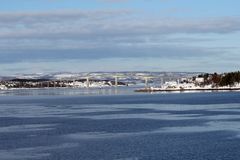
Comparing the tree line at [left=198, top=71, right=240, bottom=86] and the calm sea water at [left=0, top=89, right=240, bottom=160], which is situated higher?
the tree line at [left=198, top=71, right=240, bottom=86]

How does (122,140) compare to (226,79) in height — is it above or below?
below

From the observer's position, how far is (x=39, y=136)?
35.7m

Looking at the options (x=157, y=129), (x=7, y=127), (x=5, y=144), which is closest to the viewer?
(x=5, y=144)

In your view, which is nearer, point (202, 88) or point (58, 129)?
point (58, 129)

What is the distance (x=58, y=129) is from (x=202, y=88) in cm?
14149

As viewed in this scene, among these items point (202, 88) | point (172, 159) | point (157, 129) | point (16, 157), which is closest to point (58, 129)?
point (157, 129)

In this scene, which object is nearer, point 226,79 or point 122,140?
point 122,140

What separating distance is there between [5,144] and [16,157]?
16.7ft

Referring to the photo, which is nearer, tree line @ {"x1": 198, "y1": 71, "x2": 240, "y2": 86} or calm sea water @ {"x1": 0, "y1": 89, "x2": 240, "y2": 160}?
calm sea water @ {"x1": 0, "y1": 89, "x2": 240, "y2": 160}

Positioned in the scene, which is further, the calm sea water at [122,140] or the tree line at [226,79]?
the tree line at [226,79]

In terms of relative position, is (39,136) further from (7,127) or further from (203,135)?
(203,135)

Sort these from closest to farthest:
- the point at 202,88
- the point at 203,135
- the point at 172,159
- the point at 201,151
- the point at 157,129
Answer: the point at 172,159
the point at 201,151
the point at 203,135
the point at 157,129
the point at 202,88

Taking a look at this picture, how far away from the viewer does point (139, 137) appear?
34.2 m

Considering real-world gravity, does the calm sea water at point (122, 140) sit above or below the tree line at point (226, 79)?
below
